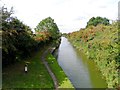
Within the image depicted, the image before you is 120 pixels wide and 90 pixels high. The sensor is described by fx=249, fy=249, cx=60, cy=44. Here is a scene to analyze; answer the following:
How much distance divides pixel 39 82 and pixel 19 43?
453 inches

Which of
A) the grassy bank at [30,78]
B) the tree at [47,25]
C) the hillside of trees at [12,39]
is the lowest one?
the grassy bank at [30,78]

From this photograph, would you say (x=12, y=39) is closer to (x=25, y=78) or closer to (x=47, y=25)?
(x=25, y=78)

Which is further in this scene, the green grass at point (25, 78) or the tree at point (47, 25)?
the tree at point (47, 25)

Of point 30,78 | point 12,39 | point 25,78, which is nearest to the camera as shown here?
point 25,78

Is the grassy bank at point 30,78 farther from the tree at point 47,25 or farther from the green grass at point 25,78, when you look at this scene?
the tree at point 47,25

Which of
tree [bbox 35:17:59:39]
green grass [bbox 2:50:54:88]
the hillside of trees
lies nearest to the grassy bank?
green grass [bbox 2:50:54:88]

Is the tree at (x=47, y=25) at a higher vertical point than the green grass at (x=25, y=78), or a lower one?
higher

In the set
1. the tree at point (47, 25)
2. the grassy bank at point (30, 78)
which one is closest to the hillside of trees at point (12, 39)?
the grassy bank at point (30, 78)

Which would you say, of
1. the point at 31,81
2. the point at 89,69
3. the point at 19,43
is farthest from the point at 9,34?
the point at 89,69

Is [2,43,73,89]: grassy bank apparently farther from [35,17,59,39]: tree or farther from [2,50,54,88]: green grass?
[35,17,59,39]: tree

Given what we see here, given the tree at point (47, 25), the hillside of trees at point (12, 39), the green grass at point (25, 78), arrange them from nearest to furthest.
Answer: the green grass at point (25, 78) → the hillside of trees at point (12, 39) → the tree at point (47, 25)

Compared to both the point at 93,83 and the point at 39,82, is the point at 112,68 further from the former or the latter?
the point at 39,82

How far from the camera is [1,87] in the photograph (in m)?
21.7

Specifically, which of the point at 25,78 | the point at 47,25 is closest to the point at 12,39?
the point at 25,78
